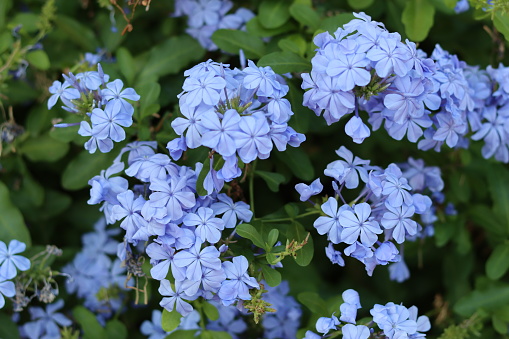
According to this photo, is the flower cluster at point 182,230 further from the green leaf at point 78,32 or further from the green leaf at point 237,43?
the green leaf at point 78,32

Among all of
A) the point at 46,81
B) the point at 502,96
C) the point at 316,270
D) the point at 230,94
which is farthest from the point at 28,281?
the point at 502,96

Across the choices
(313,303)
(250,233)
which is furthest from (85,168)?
(313,303)

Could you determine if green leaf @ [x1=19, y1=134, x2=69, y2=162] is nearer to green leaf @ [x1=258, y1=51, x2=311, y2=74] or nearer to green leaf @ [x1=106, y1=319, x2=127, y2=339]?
green leaf @ [x1=106, y1=319, x2=127, y2=339]

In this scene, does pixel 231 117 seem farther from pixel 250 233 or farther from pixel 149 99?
pixel 149 99

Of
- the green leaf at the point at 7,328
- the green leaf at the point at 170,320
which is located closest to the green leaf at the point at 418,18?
the green leaf at the point at 170,320

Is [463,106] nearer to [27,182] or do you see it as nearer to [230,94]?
[230,94]

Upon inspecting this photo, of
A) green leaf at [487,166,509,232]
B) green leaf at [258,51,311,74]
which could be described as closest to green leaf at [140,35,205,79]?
green leaf at [258,51,311,74]
